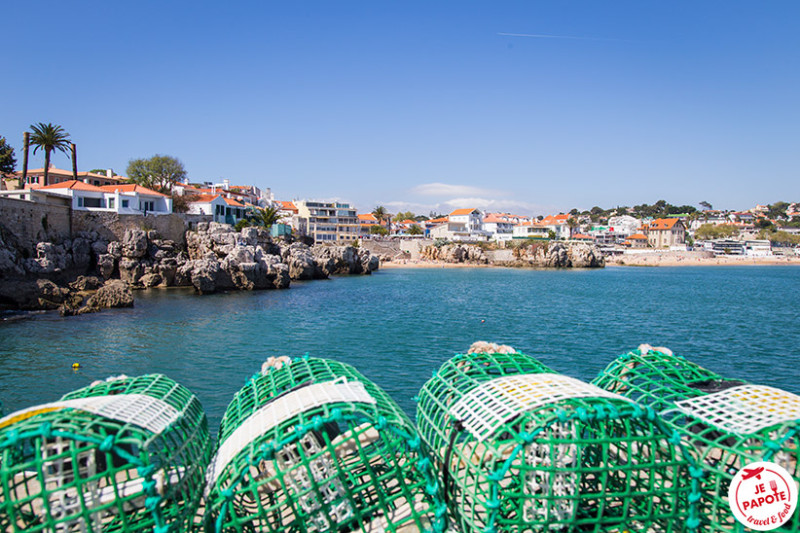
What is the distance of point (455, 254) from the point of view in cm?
8912

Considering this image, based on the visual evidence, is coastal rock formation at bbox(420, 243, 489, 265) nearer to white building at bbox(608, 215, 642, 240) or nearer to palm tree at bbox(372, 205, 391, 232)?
palm tree at bbox(372, 205, 391, 232)

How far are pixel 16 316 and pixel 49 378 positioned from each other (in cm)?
1318

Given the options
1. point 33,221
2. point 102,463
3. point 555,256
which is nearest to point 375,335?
point 102,463

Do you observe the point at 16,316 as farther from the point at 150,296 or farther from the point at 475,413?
the point at 475,413

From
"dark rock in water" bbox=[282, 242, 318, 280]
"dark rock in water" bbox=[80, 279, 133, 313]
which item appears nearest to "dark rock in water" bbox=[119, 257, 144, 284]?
"dark rock in water" bbox=[80, 279, 133, 313]

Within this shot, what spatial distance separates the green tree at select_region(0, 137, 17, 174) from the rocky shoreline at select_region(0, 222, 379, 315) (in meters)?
18.0

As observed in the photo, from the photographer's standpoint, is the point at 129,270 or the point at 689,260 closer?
the point at 129,270

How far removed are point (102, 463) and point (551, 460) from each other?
234 inches

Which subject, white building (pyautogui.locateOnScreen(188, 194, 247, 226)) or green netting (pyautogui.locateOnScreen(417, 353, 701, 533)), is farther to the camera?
white building (pyautogui.locateOnScreen(188, 194, 247, 226))

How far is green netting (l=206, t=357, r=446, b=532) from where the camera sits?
211 inches

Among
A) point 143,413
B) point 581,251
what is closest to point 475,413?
point 143,413

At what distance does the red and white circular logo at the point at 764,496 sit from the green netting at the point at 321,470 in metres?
3.25

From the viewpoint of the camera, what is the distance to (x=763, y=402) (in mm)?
6238

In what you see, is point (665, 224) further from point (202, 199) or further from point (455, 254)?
point (202, 199)
